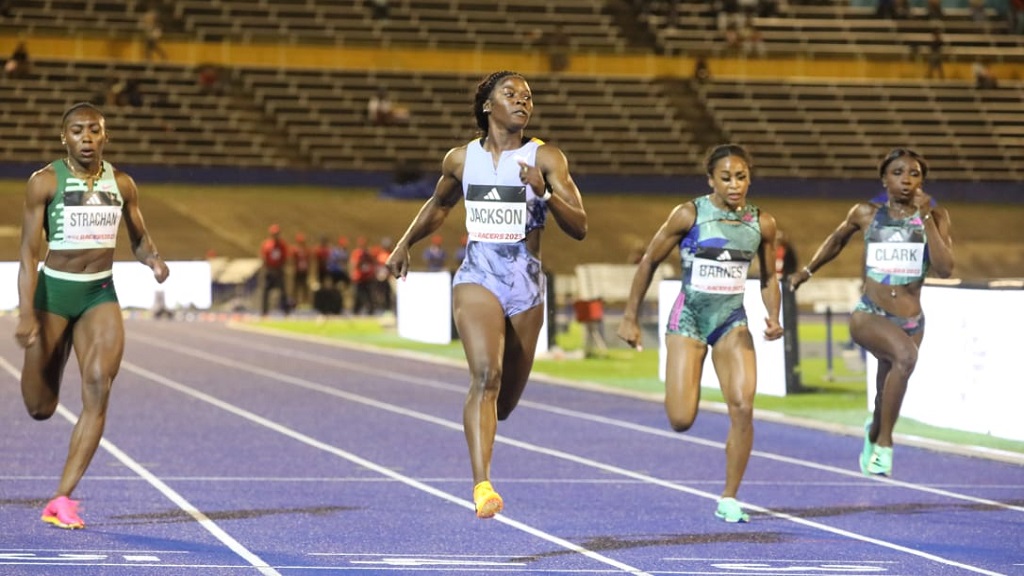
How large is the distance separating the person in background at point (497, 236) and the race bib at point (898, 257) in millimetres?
3217

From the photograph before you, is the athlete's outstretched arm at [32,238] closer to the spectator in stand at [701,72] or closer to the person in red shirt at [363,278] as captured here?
the person in red shirt at [363,278]

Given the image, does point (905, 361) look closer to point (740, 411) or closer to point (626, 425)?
point (740, 411)

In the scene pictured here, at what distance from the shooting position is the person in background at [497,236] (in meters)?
7.42

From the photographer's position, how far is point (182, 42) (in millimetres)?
42594

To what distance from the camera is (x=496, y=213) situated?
7.50 metres

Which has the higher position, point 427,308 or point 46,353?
point 46,353

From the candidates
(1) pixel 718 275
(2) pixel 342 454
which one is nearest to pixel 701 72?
(2) pixel 342 454

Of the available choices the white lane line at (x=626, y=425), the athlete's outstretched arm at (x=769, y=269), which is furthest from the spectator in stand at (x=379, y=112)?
the athlete's outstretched arm at (x=769, y=269)

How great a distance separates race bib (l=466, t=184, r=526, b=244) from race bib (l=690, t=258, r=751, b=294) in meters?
1.65

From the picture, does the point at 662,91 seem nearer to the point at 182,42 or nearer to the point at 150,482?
the point at 182,42

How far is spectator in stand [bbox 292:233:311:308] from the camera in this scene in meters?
37.1

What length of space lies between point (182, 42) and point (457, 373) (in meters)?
22.9

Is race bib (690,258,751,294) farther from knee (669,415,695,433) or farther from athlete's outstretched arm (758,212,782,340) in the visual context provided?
knee (669,415,695,433)

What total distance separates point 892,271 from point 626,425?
5.31 meters
